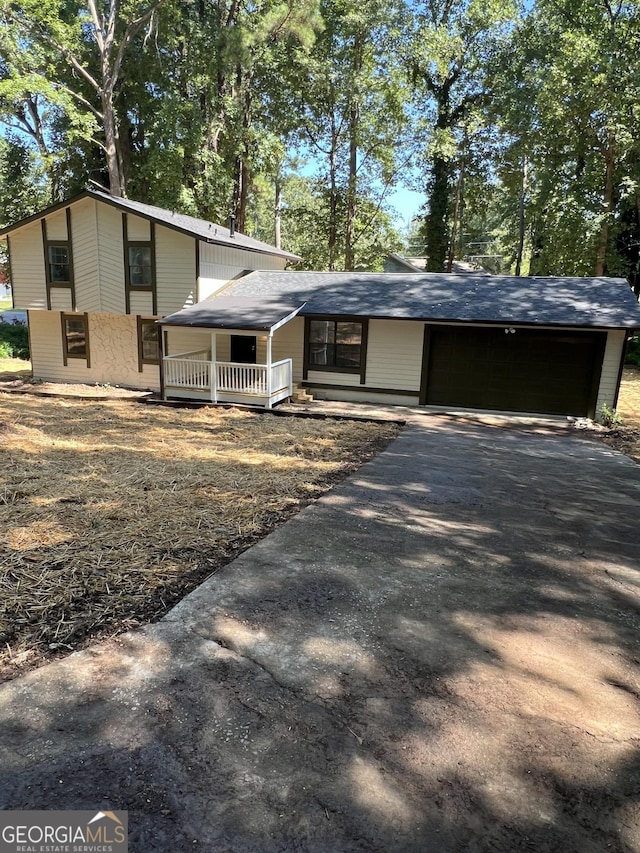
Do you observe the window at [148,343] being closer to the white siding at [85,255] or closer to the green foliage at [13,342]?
the white siding at [85,255]

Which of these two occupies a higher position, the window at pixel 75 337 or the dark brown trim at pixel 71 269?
the dark brown trim at pixel 71 269

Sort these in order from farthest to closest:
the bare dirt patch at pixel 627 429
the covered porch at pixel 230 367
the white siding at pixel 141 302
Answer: the white siding at pixel 141 302 < the covered porch at pixel 230 367 < the bare dirt patch at pixel 627 429

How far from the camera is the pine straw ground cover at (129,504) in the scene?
12.9 feet

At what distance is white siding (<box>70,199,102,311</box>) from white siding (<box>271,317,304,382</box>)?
566cm

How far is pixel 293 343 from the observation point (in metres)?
16.5

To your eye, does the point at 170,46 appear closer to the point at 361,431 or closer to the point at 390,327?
the point at 390,327

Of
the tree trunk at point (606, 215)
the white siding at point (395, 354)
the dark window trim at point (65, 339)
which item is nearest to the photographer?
the white siding at point (395, 354)

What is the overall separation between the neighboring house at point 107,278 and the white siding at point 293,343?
103 inches

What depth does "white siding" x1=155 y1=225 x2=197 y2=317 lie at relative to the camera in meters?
16.0

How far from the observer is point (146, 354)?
17703mm

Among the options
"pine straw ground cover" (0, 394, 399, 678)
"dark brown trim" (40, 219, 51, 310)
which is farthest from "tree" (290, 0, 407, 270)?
"pine straw ground cover" (0, 394, 399, 678)

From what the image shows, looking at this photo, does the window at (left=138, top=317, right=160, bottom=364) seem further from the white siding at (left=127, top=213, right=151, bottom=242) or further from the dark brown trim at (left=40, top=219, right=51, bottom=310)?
the dark brown trim at (left=40, top=219, right=51, bottom=310)

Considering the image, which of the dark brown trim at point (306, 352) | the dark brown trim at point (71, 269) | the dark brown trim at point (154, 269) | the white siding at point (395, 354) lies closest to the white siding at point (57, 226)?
the dark brown trim at point (71, 269)

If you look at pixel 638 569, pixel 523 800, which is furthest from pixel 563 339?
pixel 523 800
